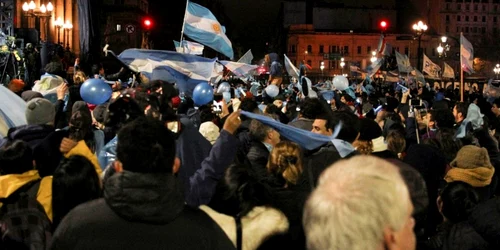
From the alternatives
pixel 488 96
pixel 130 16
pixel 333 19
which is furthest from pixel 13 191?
pixel 333 19

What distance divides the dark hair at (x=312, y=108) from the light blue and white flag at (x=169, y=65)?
13.7ft

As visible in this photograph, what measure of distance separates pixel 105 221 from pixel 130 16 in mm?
67711

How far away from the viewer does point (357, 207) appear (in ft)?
6.92

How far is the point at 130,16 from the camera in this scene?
68250 millimetres

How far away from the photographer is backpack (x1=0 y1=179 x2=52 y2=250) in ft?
12.4

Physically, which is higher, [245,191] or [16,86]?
[16,86]

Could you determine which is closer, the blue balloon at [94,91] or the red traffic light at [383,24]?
the blue balloon at [94,91]

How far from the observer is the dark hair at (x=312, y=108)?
5887 millimetres

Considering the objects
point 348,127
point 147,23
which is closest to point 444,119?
point 348,127

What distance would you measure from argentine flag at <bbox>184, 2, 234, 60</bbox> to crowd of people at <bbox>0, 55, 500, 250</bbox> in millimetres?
5467

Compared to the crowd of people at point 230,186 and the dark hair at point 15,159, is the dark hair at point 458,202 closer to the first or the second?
the crowd of people at point 230,186

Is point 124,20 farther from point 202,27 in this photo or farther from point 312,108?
point 312,108

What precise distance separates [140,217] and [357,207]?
3.82 feet

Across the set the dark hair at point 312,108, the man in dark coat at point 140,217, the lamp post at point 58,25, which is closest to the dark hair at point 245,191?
the man in dark coat at point 140,217
